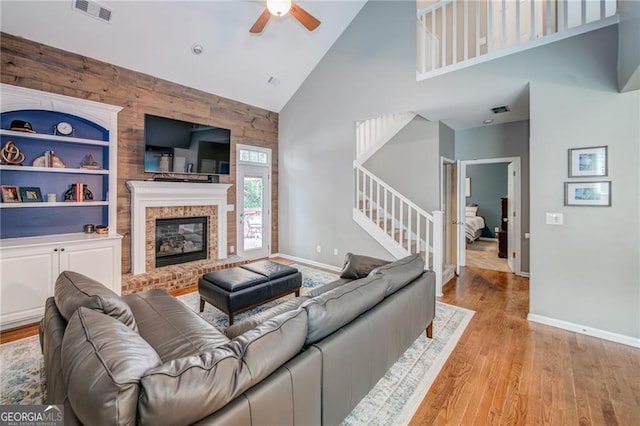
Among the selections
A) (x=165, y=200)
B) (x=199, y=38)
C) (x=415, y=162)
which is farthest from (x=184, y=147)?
(x=415, y=162)

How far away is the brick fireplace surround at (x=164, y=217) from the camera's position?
4.14m

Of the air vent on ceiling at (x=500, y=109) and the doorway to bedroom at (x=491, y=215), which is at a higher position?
the air vent on ceiling at (x=500, y=109)

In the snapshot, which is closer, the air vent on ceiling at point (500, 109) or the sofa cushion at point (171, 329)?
the sofa cushion at point (171, 329)

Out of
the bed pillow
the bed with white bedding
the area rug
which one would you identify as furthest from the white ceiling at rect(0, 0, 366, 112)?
the bed pillow

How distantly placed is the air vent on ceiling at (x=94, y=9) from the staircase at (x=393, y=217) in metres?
3.89

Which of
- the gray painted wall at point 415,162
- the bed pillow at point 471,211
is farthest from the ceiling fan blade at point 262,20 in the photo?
the bed pillow at point 471,211

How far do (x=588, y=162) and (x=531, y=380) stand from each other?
2.22 metres

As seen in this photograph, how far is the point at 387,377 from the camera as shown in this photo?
2213 millimetres

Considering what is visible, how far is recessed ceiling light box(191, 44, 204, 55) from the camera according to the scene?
4.29 metres

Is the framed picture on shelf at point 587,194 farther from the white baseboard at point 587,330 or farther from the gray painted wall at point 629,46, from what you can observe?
the white baseboard at point 587,330

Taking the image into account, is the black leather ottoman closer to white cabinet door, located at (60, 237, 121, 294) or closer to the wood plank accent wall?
white cabinet door, located at (60, 237, 121, 294)

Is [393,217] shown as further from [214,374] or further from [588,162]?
[214,374]

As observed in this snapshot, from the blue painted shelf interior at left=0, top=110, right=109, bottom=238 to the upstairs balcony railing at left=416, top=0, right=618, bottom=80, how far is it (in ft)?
15.5

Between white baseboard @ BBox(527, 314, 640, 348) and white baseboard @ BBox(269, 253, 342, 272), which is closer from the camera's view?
white baseboard @ BBox(527, 314, 640, 348)
